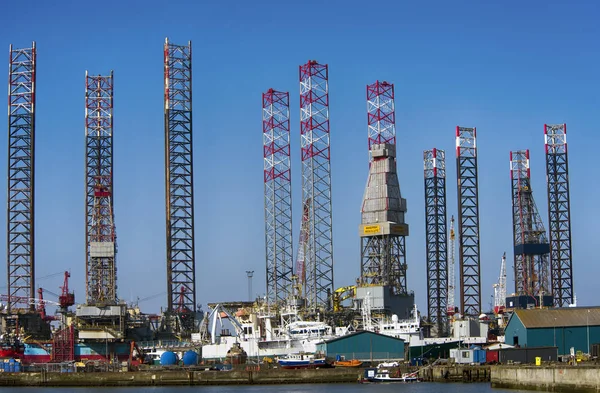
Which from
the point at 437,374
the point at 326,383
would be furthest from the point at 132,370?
the point at 437,374

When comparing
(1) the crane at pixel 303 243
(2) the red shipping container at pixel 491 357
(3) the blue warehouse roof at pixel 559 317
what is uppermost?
(1) the crane at pixel 303 243

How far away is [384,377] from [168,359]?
19783 mm

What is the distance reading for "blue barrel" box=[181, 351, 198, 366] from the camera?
81.1 m

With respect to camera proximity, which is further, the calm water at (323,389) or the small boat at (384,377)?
the small boat at (384,377)

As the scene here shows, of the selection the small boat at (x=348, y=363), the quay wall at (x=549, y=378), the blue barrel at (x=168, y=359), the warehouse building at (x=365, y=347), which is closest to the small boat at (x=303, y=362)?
the small boat at (x=348, y=363)

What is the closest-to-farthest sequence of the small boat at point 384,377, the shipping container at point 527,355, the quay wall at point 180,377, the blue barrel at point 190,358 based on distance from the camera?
the shipping container at point 527,355 < the small boat at point 384,377 < the quay wall at point 180,377 < the blue barrel at point 190,358

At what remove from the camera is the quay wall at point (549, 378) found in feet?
171

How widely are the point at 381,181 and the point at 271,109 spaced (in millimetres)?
11415

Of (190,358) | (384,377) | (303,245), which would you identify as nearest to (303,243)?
(303,245)

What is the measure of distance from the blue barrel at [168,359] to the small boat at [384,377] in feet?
58.3

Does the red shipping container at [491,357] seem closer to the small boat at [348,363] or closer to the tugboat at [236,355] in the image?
the small boat at [348,363]

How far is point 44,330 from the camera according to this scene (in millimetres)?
96125

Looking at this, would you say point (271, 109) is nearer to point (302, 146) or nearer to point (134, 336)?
point (302, 146)

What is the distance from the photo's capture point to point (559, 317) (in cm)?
7294
